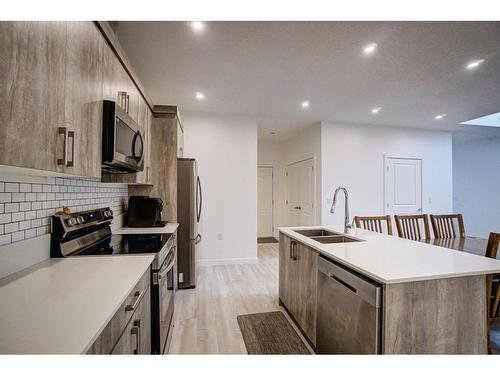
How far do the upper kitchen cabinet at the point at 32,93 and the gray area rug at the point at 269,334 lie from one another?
1.87 m

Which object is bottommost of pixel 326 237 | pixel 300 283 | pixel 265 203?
pixel 300 283

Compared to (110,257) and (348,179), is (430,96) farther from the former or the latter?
(110,257)

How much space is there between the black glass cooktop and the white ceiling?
5.64 ft

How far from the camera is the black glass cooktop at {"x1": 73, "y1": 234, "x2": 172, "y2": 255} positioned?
5.04 ft

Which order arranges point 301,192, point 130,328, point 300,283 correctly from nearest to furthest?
1. point 130,328
2. point 300,283
3. point 301,192

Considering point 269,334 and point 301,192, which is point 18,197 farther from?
point 301,192

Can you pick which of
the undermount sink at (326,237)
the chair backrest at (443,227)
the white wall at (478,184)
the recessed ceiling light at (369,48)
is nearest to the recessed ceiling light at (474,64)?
the recessed ceiling light at (369,48)

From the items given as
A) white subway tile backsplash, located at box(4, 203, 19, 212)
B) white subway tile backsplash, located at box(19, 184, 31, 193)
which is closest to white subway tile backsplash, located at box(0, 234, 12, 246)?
white subway tile backsplash, located at box(4, 203, 19, 212)

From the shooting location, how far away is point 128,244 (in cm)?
175

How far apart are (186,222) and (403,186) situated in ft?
14.7

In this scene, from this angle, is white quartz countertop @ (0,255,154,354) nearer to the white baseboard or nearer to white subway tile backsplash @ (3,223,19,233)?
white subway tile backsplash @ (3,223,19,233)

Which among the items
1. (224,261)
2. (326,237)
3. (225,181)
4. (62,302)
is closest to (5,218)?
(62,302)
